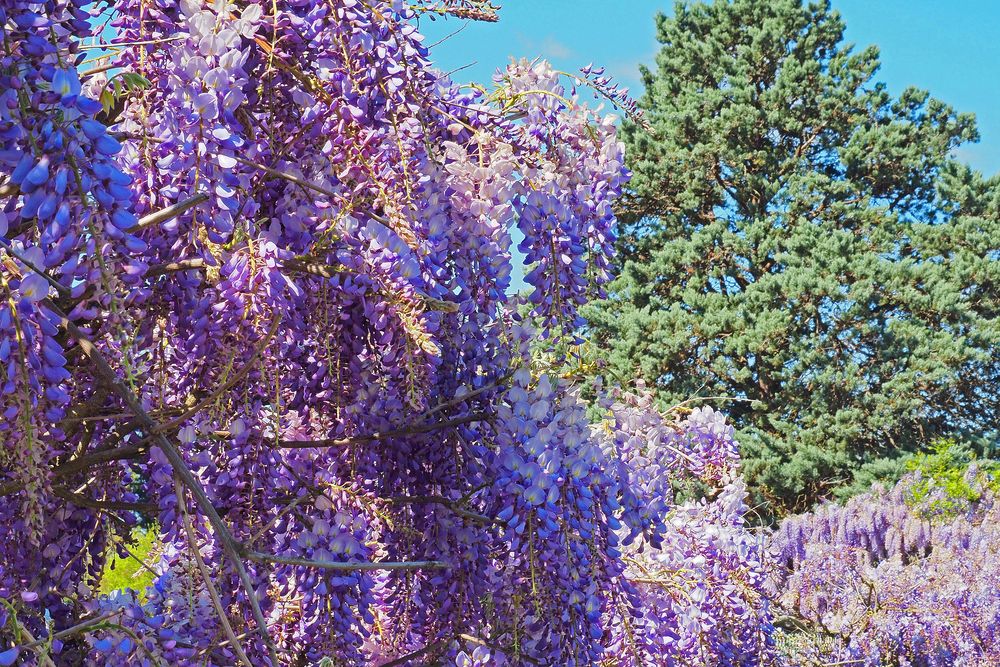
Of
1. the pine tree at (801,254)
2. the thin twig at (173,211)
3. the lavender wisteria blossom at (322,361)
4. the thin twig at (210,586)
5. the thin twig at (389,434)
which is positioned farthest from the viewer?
the pine tree at (801,254)

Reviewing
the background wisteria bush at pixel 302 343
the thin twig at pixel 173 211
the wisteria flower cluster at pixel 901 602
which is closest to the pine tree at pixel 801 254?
the wisteria flower cluster at pixel 901 602

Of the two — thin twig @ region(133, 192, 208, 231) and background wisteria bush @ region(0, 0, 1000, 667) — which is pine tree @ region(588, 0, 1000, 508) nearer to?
background wisteria bush @ region(0, 0, 1000, 667)

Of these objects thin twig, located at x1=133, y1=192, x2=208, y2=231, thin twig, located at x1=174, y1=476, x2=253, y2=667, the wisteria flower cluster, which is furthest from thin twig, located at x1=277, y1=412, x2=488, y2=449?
the wisteria flower cluster

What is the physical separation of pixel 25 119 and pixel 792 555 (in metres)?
9.02

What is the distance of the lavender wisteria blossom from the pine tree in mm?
12133

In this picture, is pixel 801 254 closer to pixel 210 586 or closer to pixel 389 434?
pixel 389 434

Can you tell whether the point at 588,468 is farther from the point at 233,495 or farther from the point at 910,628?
the point at 910,628

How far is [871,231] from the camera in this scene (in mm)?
15914

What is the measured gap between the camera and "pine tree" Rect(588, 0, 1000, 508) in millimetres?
14906

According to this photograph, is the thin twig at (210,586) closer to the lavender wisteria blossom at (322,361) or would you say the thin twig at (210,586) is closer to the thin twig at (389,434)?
the lavender wisteria blossom at (322,361)

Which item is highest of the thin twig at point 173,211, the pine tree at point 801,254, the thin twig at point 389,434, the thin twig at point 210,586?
the pine tree at point 801,254

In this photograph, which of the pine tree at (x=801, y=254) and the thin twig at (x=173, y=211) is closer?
the thin twig at (x=173, y=211)

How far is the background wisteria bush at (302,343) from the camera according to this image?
66.7 inches

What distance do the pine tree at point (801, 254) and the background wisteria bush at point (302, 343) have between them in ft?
39.8
